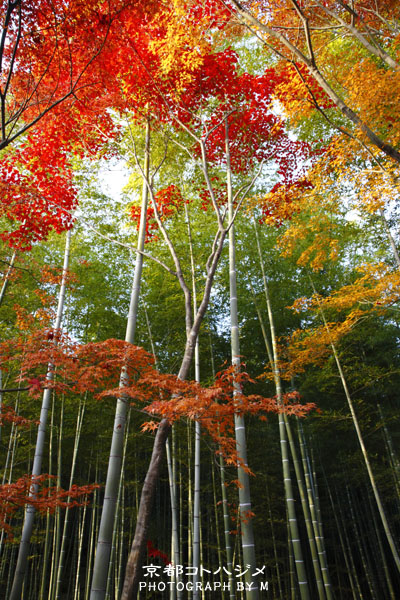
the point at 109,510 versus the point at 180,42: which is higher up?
the point at 180,42

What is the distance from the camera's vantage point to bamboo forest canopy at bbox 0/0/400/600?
3.14 metres

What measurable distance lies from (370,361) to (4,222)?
7.67 metres

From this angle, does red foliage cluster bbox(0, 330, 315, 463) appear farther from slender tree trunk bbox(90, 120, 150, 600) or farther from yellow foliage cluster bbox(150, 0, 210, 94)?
yellow foliage cluster bbox(150, 0, 210, 94)

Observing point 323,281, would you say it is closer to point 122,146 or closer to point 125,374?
point 122,146

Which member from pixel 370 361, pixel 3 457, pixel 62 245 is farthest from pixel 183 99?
pixel 3 457

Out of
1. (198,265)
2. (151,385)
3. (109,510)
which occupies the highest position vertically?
(198,265)

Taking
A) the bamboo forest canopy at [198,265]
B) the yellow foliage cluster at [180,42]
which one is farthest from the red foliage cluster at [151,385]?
the yellow foliage cluster at [180,42]

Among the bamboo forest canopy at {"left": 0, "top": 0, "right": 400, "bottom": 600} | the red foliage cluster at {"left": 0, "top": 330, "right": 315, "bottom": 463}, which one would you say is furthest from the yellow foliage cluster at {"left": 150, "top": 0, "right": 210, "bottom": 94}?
the red foliage cluster at {"left": 0, "top": 330, "right": 315, "bottom": 463}

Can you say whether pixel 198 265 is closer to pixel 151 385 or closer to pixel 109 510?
pixel 151 385

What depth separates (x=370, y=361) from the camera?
26.9 ft

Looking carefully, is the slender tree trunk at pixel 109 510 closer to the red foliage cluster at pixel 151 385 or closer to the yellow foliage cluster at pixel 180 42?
the red foliage cluster at pixel 151 385

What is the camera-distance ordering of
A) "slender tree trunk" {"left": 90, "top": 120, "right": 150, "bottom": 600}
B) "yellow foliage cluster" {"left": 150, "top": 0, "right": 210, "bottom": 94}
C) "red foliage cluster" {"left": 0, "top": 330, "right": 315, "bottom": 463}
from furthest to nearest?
"yellow foliage cluster" {"left": 150, "top": 0, "right": 210, "bottom": 94}, "slender tree trunk" {"left": 90, "top": 120, "right": 150, "bottom": 600}, "red foliage cluster" {"left": 0, "top": 330, "right": 315, "bottom": 463}

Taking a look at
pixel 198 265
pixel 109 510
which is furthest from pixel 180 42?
pixel 109 510

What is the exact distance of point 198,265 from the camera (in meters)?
7.35
